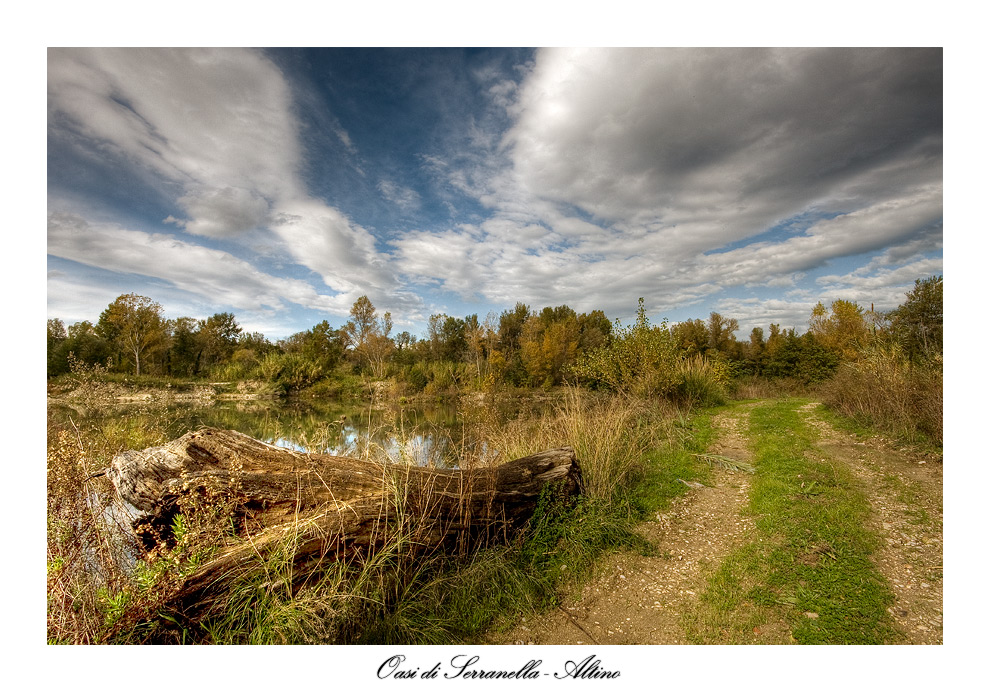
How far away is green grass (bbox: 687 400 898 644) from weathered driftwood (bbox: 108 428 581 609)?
2128 mm

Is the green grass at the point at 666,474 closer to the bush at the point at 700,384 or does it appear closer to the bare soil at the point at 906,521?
the bare soil at the point at 906,521

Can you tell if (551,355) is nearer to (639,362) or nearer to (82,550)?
(639,362)

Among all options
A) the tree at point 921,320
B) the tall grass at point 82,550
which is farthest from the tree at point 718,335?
the tall grass at point 82,550

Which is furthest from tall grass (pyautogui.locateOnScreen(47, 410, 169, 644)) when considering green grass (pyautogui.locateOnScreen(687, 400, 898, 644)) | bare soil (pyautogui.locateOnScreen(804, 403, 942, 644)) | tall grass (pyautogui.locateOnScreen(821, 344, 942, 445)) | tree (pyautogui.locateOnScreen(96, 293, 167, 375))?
tall grass (pyautogui.locateOnScreen(821, 344, 942, 445))

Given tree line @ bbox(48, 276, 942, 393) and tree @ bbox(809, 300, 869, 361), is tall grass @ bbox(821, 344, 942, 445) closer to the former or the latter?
tree line @ bbox(48, 276, 942, 393)

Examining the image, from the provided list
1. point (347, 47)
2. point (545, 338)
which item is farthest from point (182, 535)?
point (545, 338)

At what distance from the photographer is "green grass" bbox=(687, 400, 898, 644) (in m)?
2.47

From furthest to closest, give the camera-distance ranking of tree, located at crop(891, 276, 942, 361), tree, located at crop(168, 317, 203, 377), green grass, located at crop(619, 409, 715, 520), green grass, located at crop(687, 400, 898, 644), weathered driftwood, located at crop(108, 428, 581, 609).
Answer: tree, located at crop(168, 317, 203, 377) → green grass, located at crop(619, 409, 715, 520) → tree, located at crop(891, 276, 942, 361) → green grass, located at crop(687, 400, 898, 644) → weathered driftwood, located at crop(108, 428, 581, 609)

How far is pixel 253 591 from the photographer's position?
2.27 m

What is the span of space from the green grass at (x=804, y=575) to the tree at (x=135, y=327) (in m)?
5.75

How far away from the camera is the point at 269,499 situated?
8.62ft

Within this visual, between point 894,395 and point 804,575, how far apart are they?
5950mm

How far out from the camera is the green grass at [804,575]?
2.47m
